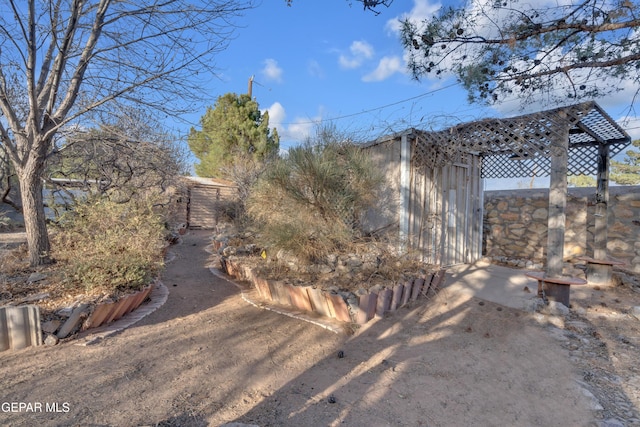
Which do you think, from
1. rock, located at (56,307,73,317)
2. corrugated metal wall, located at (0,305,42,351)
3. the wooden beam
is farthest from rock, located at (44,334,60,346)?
the wooden beam

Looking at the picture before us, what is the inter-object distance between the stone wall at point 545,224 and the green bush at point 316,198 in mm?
3869

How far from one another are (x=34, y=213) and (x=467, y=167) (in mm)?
7023

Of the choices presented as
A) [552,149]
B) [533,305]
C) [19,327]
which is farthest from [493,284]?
[19,327]

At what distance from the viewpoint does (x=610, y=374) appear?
261 centimetres

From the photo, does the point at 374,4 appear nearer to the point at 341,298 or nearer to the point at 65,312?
the point at 341,298

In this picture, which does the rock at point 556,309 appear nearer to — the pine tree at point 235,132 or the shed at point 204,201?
the shed at point 204,201

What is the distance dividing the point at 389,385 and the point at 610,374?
1830 mm

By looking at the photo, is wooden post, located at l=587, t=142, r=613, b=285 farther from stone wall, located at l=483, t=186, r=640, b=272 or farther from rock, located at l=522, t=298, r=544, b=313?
rock, located at l=522, t=298, r=544, b=313

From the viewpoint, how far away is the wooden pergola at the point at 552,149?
158 inches

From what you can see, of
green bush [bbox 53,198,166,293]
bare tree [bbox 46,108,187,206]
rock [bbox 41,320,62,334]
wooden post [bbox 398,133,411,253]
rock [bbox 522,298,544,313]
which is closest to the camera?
rock [bbox 41,320,62,334]

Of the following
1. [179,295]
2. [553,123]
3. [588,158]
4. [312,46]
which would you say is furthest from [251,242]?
[588,158]

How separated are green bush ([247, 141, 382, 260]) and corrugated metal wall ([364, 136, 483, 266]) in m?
0.58

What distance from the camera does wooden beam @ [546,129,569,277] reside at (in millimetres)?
3977

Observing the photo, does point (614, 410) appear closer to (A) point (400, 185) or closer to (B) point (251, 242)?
(A) point (400, 185)
